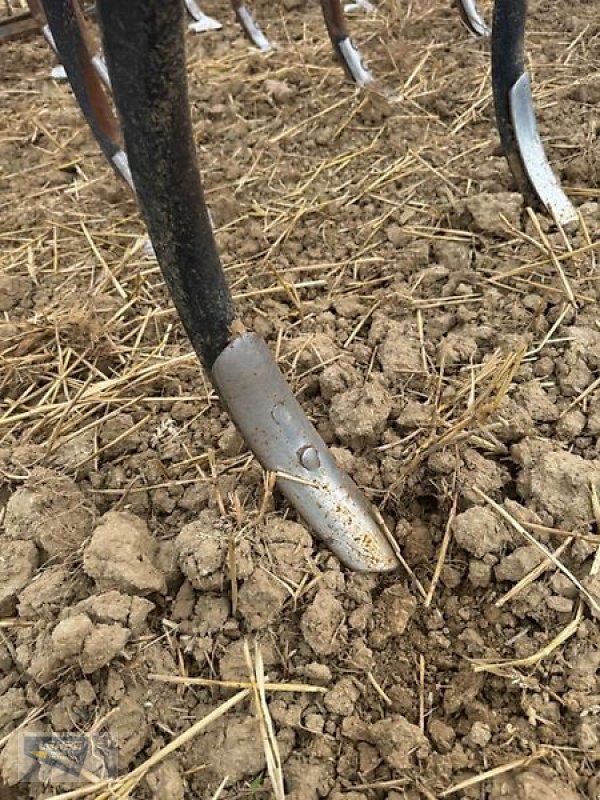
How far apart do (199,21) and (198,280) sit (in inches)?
89.1

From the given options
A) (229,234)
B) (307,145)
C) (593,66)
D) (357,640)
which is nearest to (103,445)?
(357,640)

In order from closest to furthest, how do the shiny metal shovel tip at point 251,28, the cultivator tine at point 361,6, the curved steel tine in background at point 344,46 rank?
the curved steel tine in background at point 344,46 < the shiny metal shovel tip at point 251,28 < the cultivator tine at point 361,6

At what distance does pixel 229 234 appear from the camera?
177 centimetres

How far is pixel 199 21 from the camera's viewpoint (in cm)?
284

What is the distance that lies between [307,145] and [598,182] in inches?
30.1

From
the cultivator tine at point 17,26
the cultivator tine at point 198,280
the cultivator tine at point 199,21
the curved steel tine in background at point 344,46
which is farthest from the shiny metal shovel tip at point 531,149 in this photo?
the cultivator tine at point 17,26

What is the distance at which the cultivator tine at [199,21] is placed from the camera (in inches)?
110

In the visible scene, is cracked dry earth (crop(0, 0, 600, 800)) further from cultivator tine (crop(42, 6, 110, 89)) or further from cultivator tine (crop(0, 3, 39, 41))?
cultivator tine (crop(0, 3, 39, 41))

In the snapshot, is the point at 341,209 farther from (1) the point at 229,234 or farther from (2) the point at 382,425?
(2) the point at 382,425

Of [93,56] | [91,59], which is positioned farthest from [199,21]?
[91,59]

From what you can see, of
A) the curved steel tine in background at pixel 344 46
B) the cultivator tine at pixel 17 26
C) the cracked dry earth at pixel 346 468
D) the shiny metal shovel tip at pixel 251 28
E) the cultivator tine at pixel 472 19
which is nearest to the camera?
the cracked dry earth at pixel 346 468

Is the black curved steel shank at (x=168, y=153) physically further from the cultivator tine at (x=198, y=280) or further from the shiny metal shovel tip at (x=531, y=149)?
the shiny metal shovel tip at (x=531, y=149)

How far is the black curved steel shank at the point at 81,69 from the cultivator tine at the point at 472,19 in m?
1.27

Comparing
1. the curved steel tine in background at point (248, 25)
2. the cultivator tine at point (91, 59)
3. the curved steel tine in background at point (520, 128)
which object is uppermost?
the cultivator tine at point (91, 59)
